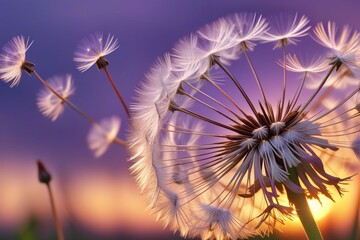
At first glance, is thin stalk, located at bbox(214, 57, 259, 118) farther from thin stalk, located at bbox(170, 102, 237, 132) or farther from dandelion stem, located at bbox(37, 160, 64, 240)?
dandelion stem, located at bbox(37, 160, 64, 240)

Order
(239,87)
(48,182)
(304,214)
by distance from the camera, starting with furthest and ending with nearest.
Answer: (48,182), (239,87), (304,214)

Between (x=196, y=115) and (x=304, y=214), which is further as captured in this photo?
(x=196, y=115)

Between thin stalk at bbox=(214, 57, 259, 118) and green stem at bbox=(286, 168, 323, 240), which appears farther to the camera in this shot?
thin stalk at bbox=(214, 57, 259, 118)

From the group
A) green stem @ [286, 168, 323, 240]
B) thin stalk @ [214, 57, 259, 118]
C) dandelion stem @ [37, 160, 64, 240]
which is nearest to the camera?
green stem @ [286, 168, 323, 240]

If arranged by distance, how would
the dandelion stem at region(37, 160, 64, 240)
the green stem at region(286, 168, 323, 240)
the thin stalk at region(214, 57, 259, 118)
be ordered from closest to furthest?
the green stem at region(286, 168, 323, 240), the thin stalk at region(214, 57, 259, 118), the dandelion stem at region(37, 160, 64, 240)

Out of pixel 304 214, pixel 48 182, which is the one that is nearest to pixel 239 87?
pixel 304 214

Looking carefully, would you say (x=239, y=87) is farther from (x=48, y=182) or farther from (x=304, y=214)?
(x=48, y=182)

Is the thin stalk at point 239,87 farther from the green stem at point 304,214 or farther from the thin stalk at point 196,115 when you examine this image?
the green stem at point 304,214

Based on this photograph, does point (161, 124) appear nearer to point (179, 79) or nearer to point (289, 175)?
point (179, 79)

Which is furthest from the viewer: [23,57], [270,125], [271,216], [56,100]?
[56,100]

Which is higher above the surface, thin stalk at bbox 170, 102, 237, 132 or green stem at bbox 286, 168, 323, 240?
thin stalk at bbox 170, 102, 237, 132

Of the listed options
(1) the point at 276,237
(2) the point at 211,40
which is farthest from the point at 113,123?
(1) the point at 276,237
